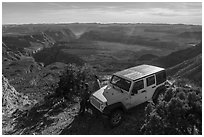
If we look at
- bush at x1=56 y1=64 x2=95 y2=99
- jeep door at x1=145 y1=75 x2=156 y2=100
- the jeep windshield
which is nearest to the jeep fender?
the jeep windshield

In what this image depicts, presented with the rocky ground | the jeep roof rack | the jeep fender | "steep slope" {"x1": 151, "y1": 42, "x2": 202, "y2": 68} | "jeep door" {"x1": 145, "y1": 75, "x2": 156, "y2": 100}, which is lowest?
"steep slope" {"x1": 151, "y1": 42, "x2": 202, "y2": 68}

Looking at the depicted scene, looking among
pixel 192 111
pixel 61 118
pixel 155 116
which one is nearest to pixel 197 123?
pixel 192 111

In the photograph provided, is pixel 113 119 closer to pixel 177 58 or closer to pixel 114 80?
pixel 114 80

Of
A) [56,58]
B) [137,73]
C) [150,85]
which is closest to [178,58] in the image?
[56,58]

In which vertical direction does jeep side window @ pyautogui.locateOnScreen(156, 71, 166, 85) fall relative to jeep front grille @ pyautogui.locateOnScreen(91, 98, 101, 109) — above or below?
above

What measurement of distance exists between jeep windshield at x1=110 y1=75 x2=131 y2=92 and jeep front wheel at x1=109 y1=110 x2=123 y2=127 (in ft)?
3.76

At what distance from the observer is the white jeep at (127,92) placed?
844cm

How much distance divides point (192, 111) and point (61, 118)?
266 inches

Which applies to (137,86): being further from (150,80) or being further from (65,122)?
(65,122)

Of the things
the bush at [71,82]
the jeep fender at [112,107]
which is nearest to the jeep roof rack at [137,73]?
the jeep fender at [112,107]

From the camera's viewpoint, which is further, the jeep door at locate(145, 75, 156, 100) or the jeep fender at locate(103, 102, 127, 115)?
the jeep door at locate(145, 75, 156, 100)

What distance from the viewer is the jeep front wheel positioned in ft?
27.4

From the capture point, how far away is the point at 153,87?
9445mm

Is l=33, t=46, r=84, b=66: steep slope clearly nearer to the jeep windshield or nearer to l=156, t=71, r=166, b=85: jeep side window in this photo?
the jeep windshield
